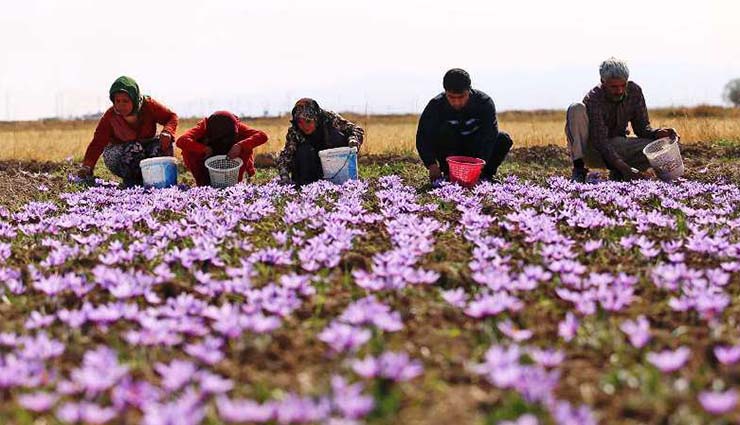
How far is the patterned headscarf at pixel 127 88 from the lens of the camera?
7.52 m

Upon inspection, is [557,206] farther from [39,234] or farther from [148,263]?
[39,234]

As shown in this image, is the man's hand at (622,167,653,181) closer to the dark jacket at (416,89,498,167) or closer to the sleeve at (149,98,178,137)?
the dark jacket at (416,89,498,167)

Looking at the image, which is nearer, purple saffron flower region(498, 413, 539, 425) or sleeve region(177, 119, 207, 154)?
purple saffron flower region(498, 413, 539, 425)

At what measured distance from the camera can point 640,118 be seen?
7660 mm

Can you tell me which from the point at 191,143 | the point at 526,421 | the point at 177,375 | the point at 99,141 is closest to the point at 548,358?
the point at 526,421

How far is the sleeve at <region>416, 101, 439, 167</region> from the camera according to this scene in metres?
7.19

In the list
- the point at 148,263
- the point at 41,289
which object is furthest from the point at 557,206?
the point at 41,289

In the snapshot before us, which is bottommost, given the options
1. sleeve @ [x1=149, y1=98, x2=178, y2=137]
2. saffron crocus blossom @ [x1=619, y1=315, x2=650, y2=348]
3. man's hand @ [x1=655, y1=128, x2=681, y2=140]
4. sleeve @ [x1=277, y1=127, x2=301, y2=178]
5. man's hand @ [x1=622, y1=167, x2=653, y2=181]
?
saffron crocus blossom @ [x1=619, y1=315, x2=650, y2=348]

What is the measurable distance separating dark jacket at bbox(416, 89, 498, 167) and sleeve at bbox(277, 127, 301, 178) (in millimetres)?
1377

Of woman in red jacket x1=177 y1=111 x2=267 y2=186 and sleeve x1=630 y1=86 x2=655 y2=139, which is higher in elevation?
sleeve x1=630 y1=86 x2=655 y2=139

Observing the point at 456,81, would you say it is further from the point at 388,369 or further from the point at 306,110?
the point at 388,369

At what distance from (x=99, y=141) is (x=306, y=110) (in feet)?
8.55

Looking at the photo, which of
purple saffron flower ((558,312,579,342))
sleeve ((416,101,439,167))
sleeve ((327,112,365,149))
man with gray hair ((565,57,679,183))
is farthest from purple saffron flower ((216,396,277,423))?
man with gray hair ((565,57,679,183))

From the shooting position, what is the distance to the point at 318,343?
250 cm
